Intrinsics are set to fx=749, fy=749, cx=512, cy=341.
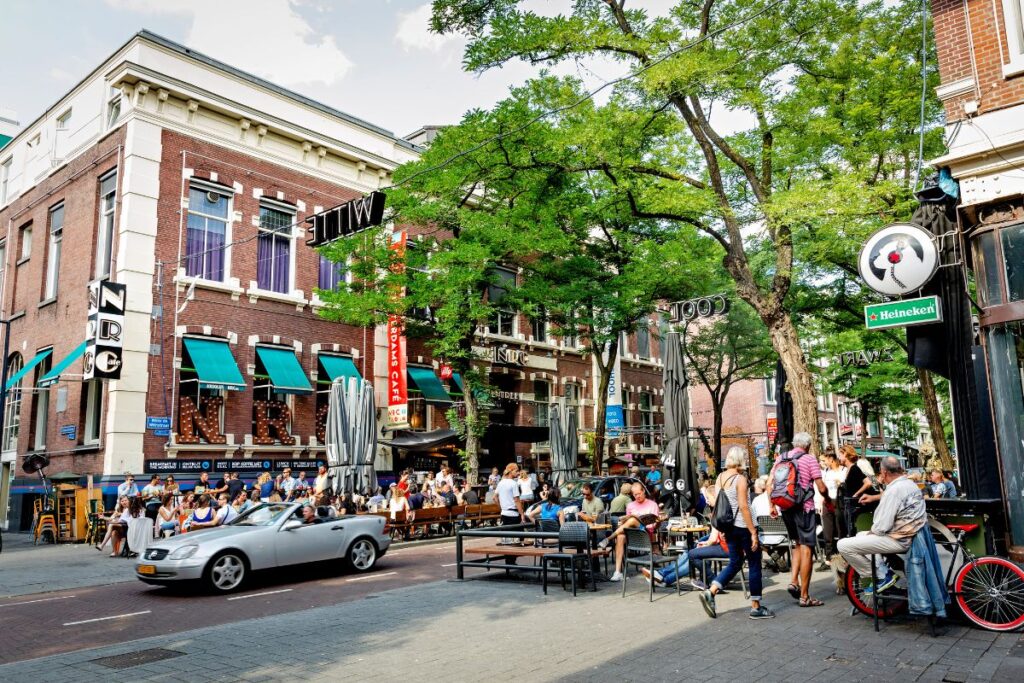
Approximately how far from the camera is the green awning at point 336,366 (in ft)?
77.4

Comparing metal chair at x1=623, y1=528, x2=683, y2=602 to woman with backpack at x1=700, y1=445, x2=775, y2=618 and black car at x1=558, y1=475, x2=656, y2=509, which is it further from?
black car at x1=558, y1=475, x2=656, y2=509

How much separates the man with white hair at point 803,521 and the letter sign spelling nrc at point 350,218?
24.1ft

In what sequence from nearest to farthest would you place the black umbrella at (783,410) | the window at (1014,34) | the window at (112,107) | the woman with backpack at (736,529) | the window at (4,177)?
the woman with backpack at (736,529), the window at (1014,34), the black umbrella at (783,410), the window at (112,107), the window at (4,177)

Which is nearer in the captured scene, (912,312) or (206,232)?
(912,312)

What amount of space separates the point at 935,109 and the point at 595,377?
19.7 metres

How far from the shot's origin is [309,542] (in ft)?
39.8

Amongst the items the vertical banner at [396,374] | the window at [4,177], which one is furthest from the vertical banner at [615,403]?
the window at [4,177]

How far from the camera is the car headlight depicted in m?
10.8

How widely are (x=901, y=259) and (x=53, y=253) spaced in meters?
24.2

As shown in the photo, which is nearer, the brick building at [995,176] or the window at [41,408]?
the brick building at [995,176]

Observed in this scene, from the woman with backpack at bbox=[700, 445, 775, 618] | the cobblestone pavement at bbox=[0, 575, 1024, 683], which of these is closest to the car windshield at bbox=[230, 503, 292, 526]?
the cobblestone pavement at bbox=[0, 575, 1024, 683]

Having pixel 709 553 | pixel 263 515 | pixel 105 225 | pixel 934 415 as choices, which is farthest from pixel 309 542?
pixel 934 415

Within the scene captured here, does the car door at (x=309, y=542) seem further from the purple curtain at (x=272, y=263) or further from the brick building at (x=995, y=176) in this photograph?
the purple curtain at (x=272, y=263)

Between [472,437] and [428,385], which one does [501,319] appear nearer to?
[428,385]
